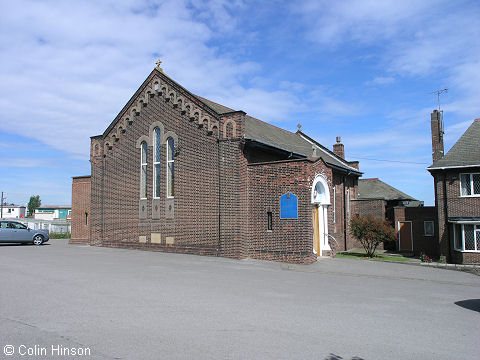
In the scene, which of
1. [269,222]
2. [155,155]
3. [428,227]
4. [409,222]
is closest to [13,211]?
[155,155]

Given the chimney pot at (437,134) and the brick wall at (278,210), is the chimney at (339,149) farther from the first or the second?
the brick wall at (278,210)

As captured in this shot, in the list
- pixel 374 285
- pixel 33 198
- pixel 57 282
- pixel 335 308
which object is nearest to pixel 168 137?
pixel 57 282

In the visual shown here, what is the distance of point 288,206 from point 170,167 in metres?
6.72

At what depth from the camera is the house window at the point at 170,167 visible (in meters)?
19.8

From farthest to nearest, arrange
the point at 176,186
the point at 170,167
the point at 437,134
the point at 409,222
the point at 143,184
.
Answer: the point at 409,222
the point at 437,134
the point at 143,184
the point at 170,167
the point at 176,186

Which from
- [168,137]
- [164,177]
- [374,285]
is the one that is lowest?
[374,285]

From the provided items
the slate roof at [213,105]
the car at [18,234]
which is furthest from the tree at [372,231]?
the car at [18,234]

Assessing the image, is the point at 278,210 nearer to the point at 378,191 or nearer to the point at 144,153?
the point at 144,153

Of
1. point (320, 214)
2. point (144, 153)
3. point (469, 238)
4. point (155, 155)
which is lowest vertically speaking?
point (469, 238)

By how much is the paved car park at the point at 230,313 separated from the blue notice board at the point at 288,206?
2.70 metres

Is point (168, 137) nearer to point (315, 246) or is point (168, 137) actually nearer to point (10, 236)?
point (315, 246)

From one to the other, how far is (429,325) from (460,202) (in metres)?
15.7

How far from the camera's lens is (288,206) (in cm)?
1652

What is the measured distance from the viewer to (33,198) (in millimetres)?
136125
